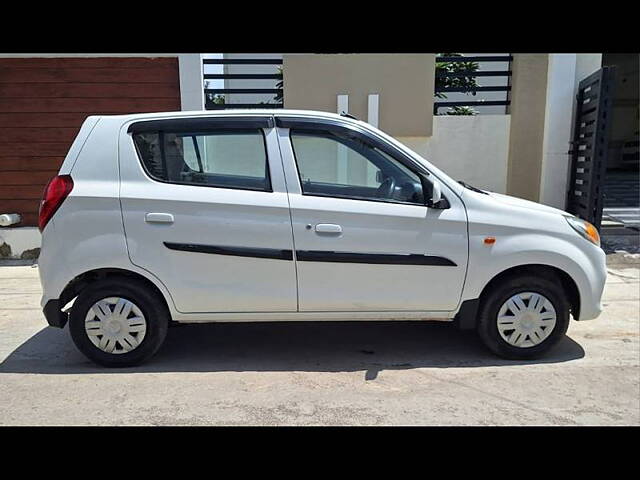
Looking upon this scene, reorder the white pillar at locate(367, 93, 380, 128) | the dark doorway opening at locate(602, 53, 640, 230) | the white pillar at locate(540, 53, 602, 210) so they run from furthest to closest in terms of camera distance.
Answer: the dark doorway opening at locate(602, 53, 640, 230), the white pillar at locate(540, 53, 602, 210), the white pillar at locate(367, 93, 380, 128)

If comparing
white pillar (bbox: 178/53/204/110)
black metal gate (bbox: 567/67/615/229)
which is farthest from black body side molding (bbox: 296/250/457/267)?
black metal gate (bbox: 567/67/615/229)

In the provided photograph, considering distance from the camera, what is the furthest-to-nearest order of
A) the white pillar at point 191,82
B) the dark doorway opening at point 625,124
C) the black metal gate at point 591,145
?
the dark doorway opening at point 625,124, the black metal gate at point 591,145, the white pillar at point 191,82

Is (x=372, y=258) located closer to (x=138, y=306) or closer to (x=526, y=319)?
(x=526, y=319)

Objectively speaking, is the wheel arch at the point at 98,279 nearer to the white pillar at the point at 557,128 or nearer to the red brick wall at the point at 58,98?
the red brick wall at the point at 58,98

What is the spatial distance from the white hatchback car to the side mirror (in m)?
0.01

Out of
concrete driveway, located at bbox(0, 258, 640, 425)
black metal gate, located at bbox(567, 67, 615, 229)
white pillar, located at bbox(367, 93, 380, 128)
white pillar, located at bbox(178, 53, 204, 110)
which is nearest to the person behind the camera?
concrete driveway, located at bbox(0, 258, 640, 425)

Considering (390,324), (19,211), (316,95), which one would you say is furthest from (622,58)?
(19,211)

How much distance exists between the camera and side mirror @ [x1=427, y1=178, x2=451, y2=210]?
340 cm

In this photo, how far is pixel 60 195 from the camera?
3.38 meters

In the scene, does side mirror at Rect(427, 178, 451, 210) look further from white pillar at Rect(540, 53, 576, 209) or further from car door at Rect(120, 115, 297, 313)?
white pillar at Rect(540, 53, 576, 209)

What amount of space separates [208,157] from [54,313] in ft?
5.31

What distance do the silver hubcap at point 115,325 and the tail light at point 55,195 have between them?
2.36 ft

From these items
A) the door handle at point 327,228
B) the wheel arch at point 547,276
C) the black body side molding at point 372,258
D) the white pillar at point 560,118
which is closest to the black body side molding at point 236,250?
the black body side molding at point 372,258

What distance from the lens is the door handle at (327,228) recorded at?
11.1 feet
